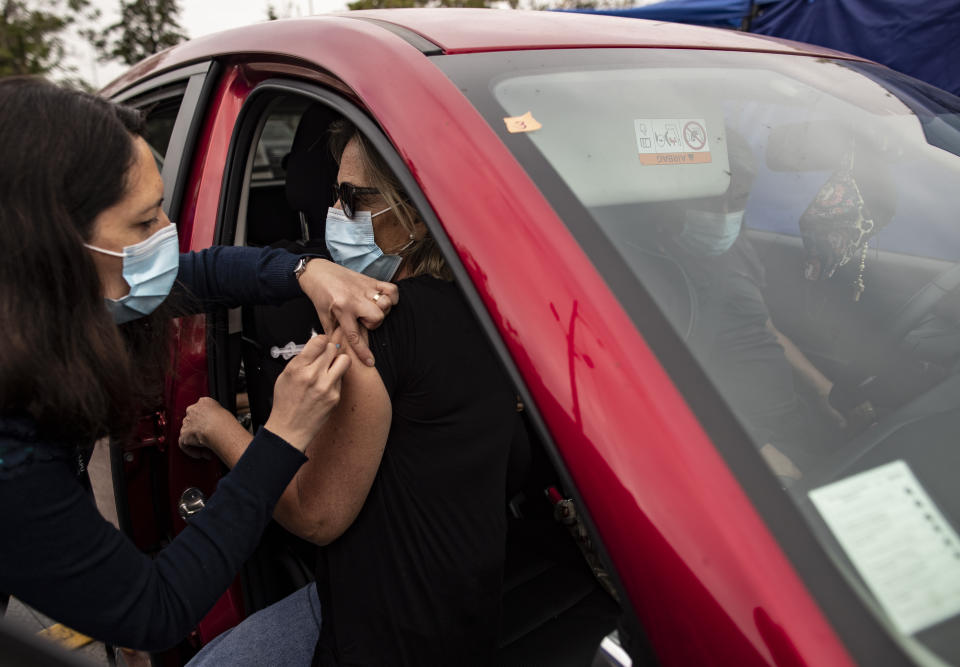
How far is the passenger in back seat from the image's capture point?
46.3 inches

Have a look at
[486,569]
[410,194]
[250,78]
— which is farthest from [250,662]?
[250,78]

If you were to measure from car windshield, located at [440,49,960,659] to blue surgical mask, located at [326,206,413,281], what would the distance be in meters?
0.45

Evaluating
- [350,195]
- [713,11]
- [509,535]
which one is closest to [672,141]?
[350,195]

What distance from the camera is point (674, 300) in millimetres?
895

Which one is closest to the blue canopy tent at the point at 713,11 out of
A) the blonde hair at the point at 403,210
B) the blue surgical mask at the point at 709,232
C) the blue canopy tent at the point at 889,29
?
the blue canopy tent at the point at 889,29

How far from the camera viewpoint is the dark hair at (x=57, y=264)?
0.90m

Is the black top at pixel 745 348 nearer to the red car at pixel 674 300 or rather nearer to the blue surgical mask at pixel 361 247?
the red car at pixel 674 300

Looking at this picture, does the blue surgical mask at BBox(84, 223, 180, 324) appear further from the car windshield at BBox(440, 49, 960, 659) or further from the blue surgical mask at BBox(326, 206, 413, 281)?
the car windshield at BBox(440, 49, 960, 659)

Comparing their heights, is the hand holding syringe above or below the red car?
below

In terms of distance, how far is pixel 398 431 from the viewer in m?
1.21

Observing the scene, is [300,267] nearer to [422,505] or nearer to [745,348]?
[422,505]

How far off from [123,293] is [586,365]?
95 centimetres

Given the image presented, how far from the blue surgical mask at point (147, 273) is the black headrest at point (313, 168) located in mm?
799

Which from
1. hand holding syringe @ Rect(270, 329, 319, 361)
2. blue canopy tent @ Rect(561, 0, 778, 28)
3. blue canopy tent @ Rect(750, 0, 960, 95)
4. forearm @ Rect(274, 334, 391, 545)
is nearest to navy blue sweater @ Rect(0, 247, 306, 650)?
forearm @ Rect(274, 334, 391, 545)
